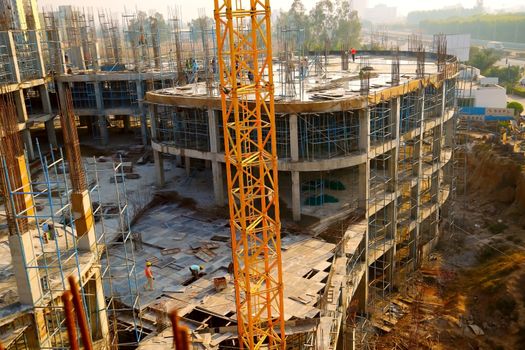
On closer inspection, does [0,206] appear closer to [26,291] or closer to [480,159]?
[26,291]

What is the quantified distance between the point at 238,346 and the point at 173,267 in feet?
17.2

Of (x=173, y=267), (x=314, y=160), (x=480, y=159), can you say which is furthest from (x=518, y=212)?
(x=173, y=267)

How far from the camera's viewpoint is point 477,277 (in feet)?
90.5

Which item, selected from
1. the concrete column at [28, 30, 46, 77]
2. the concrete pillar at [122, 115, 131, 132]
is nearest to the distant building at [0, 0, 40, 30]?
the concrete column at [28, 30, 46, 77]

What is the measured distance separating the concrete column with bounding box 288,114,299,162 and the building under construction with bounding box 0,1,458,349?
0.31 ft

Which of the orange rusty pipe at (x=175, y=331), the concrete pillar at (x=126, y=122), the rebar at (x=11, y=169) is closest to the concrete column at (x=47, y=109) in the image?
the concrete pillar at (x=126, y=122)

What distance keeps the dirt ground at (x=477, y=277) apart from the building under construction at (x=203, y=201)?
3.77 feet

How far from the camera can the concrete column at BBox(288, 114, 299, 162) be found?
23.3 m

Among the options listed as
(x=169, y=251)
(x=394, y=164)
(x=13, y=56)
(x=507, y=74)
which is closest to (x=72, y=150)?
(x=169, y=251)

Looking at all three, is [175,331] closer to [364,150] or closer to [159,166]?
[364,150]

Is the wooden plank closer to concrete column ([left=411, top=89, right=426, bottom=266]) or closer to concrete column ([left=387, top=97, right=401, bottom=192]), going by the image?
concrete column ([left=387, top=97, right=401, bottom=192])

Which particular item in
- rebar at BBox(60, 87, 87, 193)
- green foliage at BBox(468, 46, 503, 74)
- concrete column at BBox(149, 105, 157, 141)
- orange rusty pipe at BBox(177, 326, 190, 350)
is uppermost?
orange rusty pipe at BBox(177, 326, 190, 350)

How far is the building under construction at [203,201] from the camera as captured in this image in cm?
1526

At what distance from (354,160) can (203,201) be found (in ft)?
27.8
